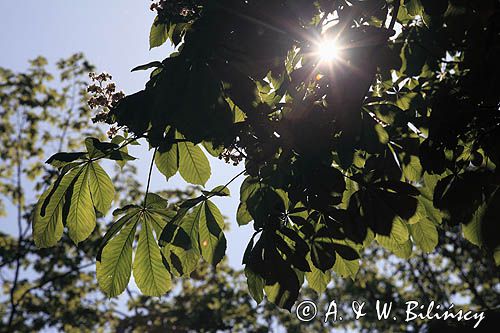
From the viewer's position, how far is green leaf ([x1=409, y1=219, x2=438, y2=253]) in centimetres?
220

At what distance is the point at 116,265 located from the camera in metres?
2.09

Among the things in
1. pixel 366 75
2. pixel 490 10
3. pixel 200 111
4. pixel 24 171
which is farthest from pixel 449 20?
pixel 24 171

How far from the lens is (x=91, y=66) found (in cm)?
1199

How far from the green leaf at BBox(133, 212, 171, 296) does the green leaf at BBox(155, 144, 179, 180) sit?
11.5 inches

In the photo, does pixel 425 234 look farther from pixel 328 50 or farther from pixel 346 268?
pixel 328 50

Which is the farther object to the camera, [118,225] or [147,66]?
[118,225]

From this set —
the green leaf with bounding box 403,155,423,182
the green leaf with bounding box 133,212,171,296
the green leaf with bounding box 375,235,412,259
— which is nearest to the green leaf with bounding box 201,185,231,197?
the green leaf with bounding box 133,212,171,296

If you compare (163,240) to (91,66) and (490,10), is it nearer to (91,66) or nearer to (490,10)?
(490,10)

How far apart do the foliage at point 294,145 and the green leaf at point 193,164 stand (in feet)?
0.08

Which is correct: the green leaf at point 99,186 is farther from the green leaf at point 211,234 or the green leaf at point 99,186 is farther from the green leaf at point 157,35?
the green leaf at point 157,35

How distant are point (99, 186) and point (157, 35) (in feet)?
2.61

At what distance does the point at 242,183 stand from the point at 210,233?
0.89ft

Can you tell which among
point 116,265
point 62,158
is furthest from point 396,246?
point 62,158

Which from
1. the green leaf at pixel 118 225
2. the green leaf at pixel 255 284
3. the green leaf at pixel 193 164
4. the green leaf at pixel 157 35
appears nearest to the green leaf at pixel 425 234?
the green leaf at pixel 255 284
